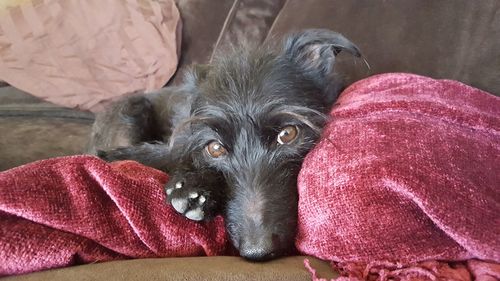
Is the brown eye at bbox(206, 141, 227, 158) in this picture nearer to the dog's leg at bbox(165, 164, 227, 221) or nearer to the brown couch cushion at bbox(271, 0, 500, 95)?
the dog's leg at bbox(165, 164, 227, 221)

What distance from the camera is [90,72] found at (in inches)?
125

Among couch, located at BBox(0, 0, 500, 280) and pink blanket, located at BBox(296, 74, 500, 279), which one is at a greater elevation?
pink blanket, located at BBox(296, 74, 500, 279)

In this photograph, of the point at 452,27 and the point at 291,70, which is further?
the point at 452,27

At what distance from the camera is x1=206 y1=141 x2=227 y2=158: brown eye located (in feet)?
5.38

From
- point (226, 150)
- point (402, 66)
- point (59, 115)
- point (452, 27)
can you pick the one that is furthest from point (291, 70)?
point (59, 115)

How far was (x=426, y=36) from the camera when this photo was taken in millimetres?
2035

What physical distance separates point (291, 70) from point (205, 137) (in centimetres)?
39

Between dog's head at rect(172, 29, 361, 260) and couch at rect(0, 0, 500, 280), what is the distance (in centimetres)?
17

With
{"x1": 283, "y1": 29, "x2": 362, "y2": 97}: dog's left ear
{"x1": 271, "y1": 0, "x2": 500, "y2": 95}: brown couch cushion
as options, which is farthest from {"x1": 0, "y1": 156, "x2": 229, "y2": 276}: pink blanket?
Result: {"x1": 271, "y1": 0, "x2": 500, "y2": 95}: brown couch cushion

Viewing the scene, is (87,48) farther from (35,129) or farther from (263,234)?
(263,234)

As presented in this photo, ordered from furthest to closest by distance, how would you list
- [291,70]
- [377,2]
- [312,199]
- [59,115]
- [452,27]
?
[59,115] < [377,2] < [452,27] < [291,70] < [312,199]

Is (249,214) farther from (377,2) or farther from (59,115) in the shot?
Result: (59,115)

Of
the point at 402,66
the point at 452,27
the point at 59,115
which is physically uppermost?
the point at 452,27

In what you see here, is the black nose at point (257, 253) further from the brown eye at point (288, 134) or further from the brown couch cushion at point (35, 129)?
the brown couch cushion at point (35, 129)
